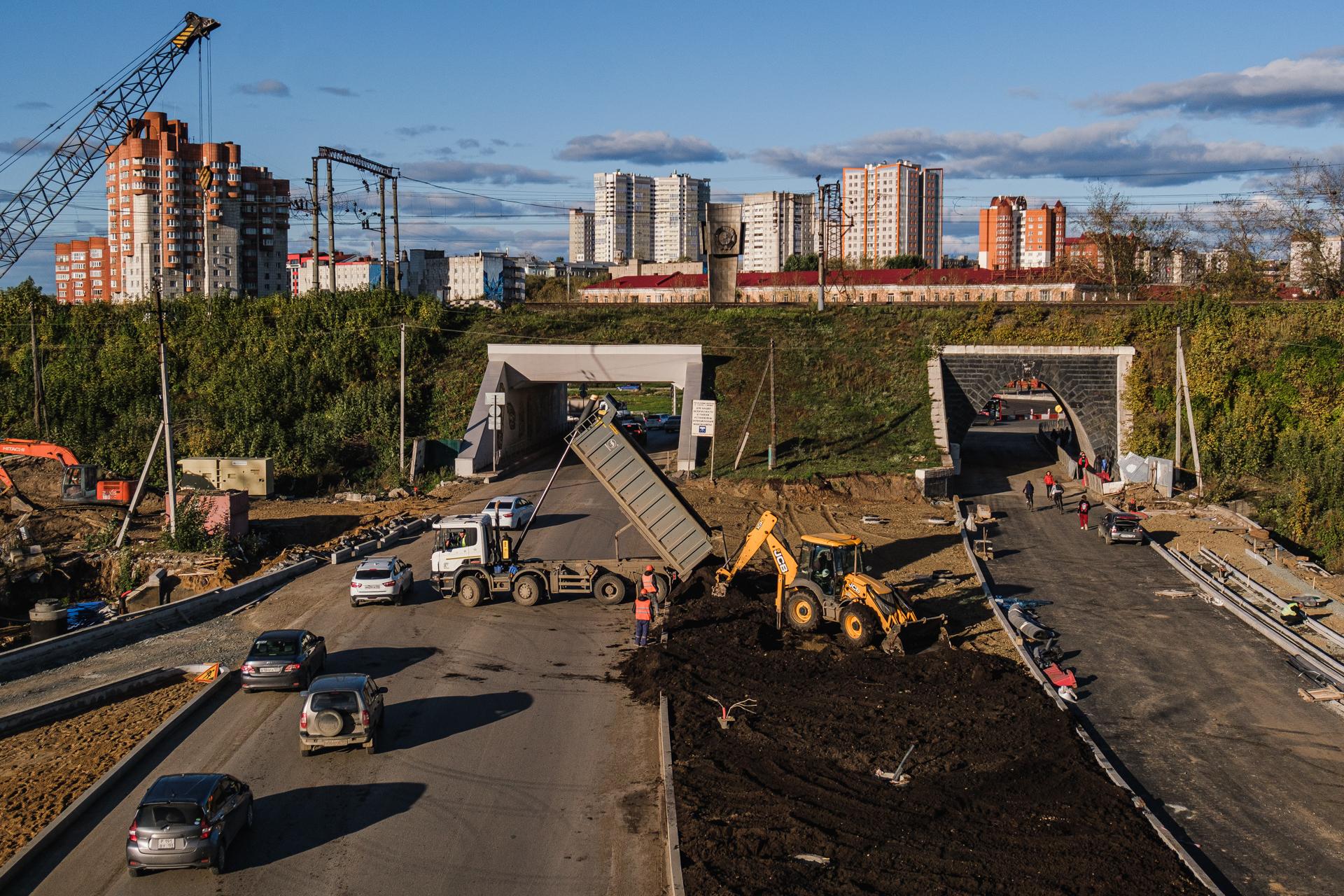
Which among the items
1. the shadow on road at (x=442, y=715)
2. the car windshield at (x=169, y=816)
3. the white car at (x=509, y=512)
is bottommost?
the shadow on road at (x=442, y=715)

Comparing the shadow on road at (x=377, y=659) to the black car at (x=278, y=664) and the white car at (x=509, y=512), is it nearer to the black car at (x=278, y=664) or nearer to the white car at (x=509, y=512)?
the black car at (x=278, y=664)

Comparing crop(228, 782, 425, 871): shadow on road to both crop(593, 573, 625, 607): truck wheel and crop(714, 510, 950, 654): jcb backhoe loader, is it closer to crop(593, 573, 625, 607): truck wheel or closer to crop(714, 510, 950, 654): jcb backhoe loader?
crop(714, 510, 950, 654): jcb backhoe loader

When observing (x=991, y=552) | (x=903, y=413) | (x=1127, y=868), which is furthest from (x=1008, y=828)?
(x=903, y=413)

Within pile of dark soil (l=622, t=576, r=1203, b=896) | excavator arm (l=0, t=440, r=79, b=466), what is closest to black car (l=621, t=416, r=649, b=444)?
excavator arm (l=0, t=440, r=79, b=466)

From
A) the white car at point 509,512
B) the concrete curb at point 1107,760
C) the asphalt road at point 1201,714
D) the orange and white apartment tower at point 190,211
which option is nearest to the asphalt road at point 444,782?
the concrete curb at point 1107,760

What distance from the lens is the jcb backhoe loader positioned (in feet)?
80.2

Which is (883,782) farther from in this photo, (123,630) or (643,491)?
(123,630)

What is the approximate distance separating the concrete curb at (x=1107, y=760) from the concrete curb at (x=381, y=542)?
2105cm

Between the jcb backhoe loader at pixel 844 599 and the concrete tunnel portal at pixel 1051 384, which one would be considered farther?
the concrete tunnel portal at pixel 1051 384

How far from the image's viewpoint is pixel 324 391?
58.4 metres

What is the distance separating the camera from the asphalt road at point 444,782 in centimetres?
1448

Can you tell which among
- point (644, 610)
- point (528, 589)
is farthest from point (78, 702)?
point (644, 610)

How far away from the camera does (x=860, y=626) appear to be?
80.1ft

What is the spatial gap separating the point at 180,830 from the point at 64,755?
732cm
